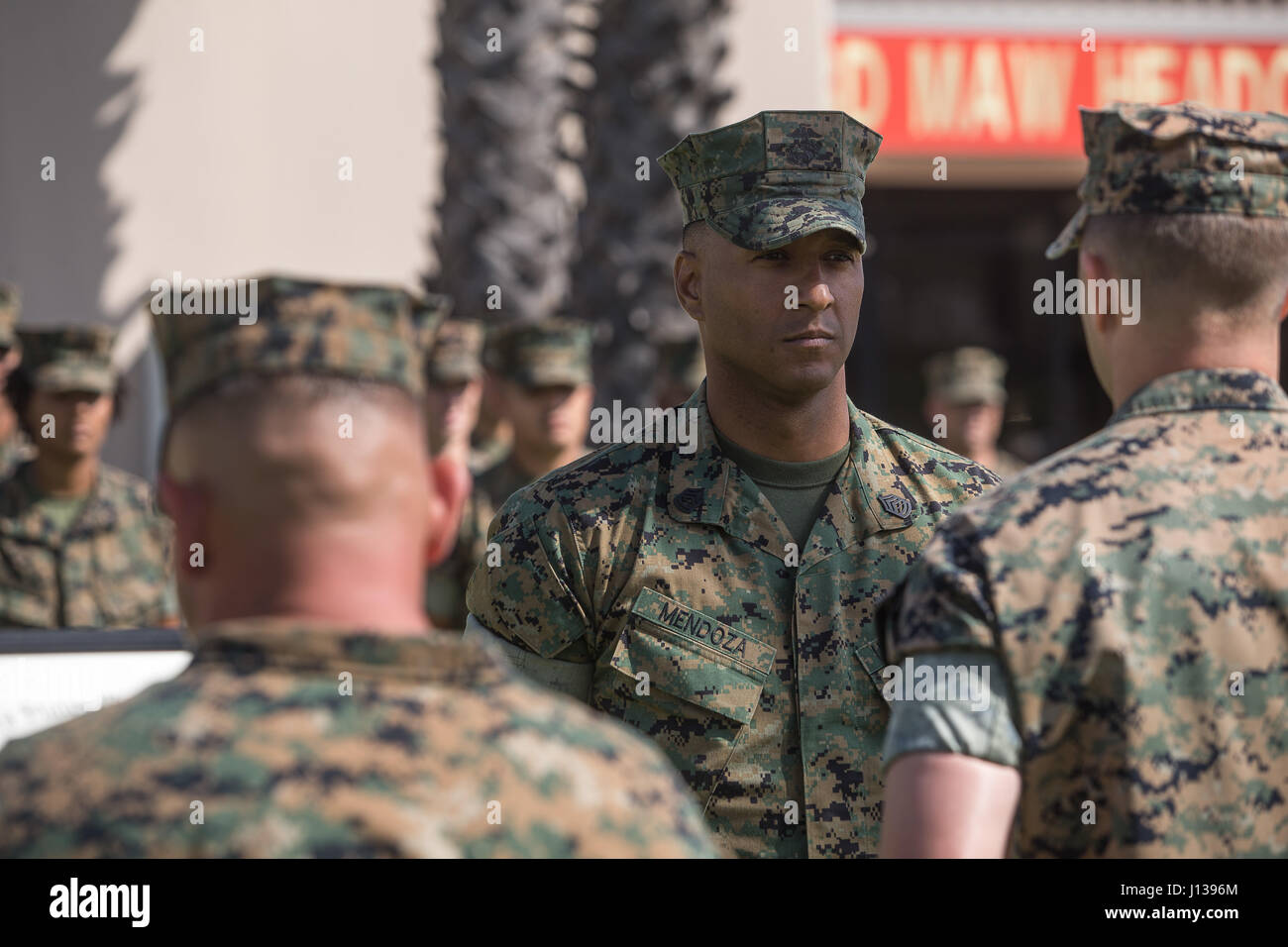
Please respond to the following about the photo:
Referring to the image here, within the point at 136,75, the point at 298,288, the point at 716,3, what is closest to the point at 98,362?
the point at 136,75

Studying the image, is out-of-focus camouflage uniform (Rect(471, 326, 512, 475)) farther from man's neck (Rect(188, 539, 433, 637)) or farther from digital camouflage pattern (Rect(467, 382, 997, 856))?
man's neck (Rect(188, 539, 433, 637))

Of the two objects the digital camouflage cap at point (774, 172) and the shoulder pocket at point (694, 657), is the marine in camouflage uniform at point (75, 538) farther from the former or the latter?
the shoulder pocket at point (694, 657)

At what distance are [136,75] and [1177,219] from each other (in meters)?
9.03

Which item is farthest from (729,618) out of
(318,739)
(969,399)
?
(969,399)

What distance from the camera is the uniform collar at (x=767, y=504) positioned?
344cm

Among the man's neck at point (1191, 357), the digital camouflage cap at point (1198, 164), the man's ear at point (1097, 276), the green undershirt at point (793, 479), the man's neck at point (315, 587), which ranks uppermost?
the digital camouflage cap at point (1198, 164)

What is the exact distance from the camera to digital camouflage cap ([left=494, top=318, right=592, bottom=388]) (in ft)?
27.6

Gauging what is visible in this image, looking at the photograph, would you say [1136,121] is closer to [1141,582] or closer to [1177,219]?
[1177,219]

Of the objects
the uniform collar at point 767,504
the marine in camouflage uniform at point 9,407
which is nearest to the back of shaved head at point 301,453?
the uniform collar at point 767,504

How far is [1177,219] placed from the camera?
2.46m

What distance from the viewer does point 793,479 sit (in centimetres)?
354

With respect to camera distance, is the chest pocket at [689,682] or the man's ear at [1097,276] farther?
the chest pocket at [689,682]

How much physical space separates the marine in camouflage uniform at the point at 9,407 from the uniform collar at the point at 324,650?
669cm

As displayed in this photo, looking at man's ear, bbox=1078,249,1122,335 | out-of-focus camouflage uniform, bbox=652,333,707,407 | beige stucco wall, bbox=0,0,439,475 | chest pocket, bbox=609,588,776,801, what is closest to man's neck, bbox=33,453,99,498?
beige stucco wall, bbox=0,0,439,475
